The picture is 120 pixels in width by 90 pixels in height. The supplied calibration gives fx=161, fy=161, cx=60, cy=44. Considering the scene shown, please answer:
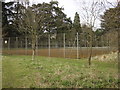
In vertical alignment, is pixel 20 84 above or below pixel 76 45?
below

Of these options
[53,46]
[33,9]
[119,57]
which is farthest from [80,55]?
[119,57]

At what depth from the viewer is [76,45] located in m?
13.0

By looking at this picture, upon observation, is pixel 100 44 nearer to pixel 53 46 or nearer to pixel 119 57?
pixel 53 46

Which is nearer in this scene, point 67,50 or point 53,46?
point 67,50

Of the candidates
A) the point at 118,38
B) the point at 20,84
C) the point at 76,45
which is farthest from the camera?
the point at 76,45

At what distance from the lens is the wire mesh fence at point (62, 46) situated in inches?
505

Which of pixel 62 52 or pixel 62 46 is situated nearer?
pixel 62 52

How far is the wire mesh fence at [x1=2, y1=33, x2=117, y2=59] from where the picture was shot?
12.8 m

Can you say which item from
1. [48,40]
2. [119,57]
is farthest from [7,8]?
[119,57]

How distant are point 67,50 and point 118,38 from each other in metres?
8.86

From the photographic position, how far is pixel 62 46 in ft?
47.8

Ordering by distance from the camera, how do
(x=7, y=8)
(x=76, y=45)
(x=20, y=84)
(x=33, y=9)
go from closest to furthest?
(x=20, y=84), (x=33, y=9), (x=76, y=45), (x=7, y=8)

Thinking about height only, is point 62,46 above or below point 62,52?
above

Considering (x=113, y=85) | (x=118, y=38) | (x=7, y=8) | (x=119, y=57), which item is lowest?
(x=113, y=85)
